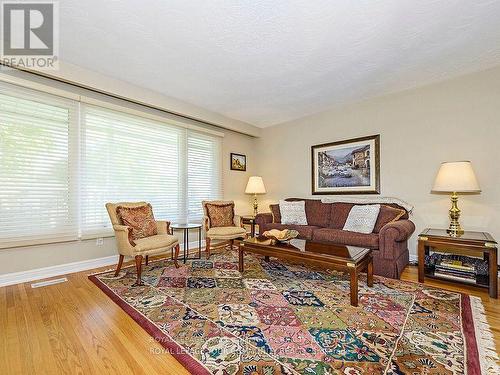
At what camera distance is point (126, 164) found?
3598 mm

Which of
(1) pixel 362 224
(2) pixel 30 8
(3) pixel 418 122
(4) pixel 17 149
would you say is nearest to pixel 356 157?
(3) pixel 418 122

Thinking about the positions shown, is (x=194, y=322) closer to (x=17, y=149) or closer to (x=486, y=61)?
(x=17, y=149)

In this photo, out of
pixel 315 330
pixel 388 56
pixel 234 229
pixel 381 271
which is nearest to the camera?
pixel 315 330

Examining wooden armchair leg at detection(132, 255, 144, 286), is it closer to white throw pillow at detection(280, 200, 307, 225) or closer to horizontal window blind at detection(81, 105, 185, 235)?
horizontal window blind at detection(81, 105, 185, 235)

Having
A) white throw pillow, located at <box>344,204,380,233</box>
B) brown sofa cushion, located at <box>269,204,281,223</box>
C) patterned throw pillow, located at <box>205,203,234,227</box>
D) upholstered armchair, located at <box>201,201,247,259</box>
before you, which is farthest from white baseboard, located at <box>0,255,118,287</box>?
white throw pillow, located at <box>344,204,380,233</box>

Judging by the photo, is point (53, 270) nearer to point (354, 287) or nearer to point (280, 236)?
point (280, 236)

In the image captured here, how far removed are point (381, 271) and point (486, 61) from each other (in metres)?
2.76

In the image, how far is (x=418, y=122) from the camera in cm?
352

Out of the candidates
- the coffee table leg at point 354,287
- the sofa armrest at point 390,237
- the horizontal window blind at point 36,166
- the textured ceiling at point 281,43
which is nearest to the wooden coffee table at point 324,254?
the coffee table leg at point 354,287

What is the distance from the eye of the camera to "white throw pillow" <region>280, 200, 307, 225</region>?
163 inches

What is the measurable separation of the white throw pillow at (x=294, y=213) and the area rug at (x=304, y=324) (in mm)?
1337

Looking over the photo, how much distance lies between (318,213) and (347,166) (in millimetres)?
974

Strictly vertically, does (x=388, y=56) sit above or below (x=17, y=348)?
above

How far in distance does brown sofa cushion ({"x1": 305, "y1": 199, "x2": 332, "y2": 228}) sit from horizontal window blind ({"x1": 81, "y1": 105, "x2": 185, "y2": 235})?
90.2 inches
